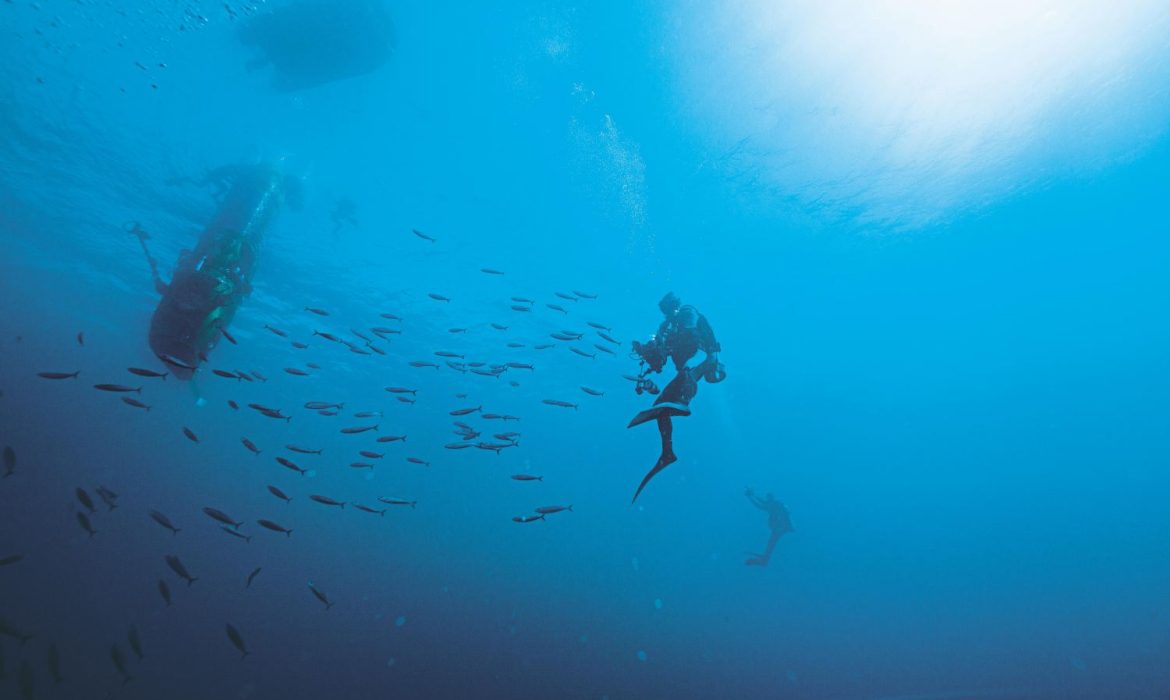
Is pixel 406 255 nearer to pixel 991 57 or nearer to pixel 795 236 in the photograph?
pixel 795 236

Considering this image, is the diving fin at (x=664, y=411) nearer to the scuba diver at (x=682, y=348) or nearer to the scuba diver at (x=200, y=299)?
the scuba diver at (x=682, y=348)

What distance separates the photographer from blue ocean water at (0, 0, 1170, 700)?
12.6m

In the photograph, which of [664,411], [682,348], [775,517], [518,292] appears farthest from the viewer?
[518,292]

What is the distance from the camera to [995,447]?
56.9m

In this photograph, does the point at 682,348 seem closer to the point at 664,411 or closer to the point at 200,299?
the point at 664,411

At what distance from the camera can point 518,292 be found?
23000 mm

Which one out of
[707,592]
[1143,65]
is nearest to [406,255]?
[1143,65]

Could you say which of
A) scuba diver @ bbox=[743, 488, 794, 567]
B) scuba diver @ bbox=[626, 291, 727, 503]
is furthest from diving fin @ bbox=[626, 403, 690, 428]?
scuba diver @ bbox=[743, 488, 794, 567]

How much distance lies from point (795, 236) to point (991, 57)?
821 cm

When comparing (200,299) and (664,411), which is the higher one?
(200,299)

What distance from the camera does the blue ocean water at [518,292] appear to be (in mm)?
12609

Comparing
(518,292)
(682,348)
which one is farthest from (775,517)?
(682,348)

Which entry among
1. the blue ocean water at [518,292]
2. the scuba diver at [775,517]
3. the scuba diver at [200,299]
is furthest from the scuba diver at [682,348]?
the scuba diver at [775,517]

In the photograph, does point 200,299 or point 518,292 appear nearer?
point 200,299
